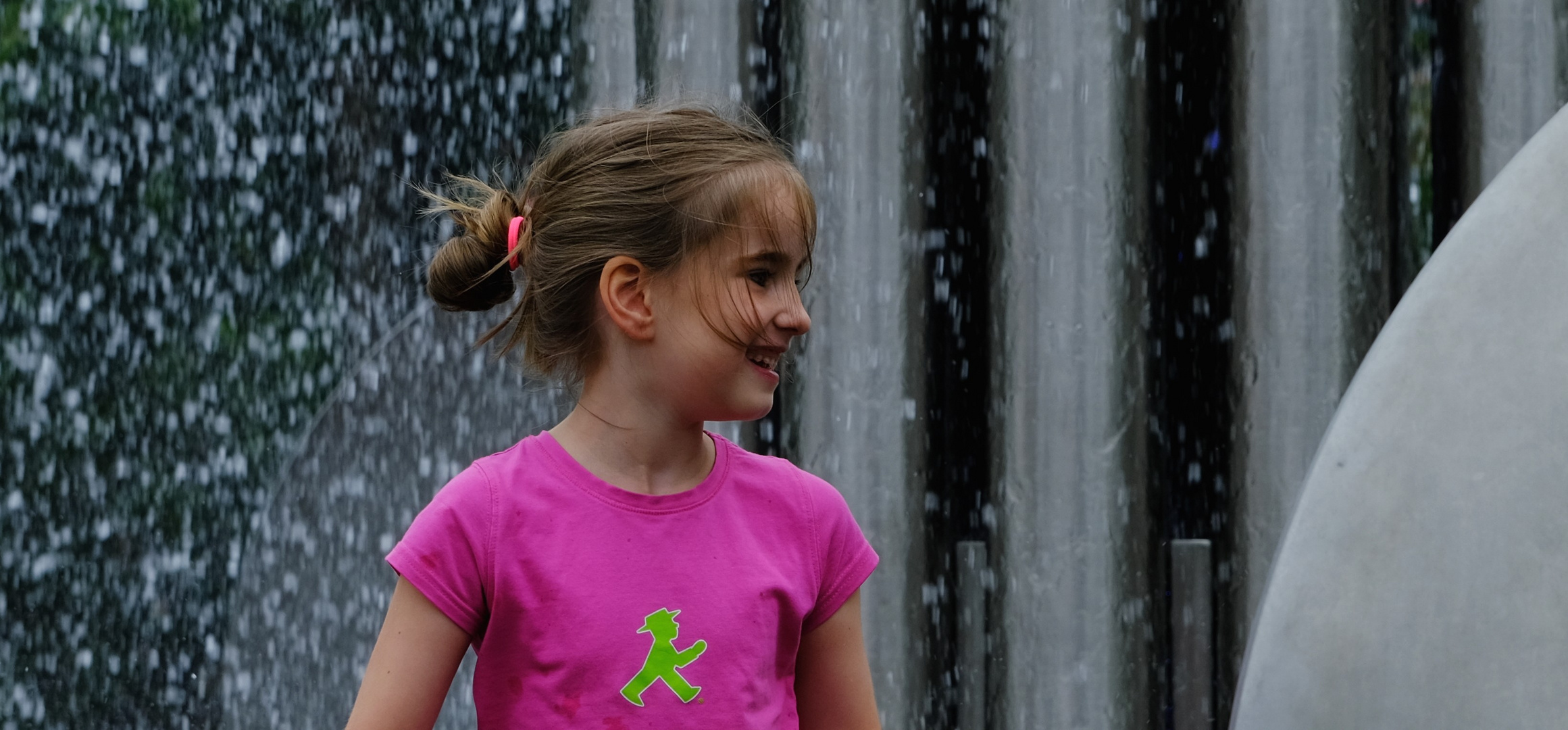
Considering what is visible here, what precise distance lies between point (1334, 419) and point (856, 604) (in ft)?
1.76

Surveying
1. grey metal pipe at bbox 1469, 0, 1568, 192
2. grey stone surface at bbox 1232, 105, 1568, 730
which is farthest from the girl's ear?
grey metal pipe at bbox 1469, 0, 1568, 192

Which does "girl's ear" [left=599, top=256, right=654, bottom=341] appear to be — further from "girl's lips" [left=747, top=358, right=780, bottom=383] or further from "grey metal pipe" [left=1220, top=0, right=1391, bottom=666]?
"grey metal pipe" [left=1220, top=0, right=1391, bottom=666]

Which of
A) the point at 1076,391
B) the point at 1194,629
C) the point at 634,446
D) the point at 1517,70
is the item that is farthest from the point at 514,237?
the point at 1517,70

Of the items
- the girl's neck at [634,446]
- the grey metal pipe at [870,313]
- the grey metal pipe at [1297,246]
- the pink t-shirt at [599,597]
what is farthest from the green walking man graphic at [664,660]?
the grey metal pipe at [1297,246]

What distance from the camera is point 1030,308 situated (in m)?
2.06

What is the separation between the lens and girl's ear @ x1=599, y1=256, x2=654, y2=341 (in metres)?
1.19

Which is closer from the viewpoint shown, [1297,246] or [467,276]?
[467,276]

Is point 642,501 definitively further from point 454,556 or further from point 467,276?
point 467,276

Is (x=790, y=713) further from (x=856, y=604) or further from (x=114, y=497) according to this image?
(x=114, y=497)

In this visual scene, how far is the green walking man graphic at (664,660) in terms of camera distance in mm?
1118

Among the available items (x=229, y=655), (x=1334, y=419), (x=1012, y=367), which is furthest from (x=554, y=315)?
(x=229, y=655)

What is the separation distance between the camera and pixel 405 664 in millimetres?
1115

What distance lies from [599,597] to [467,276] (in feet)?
1.10

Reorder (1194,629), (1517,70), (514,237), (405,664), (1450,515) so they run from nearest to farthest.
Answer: (405,664)
(514,237)
(1450,515)
(1517,70)
(1194,629)
